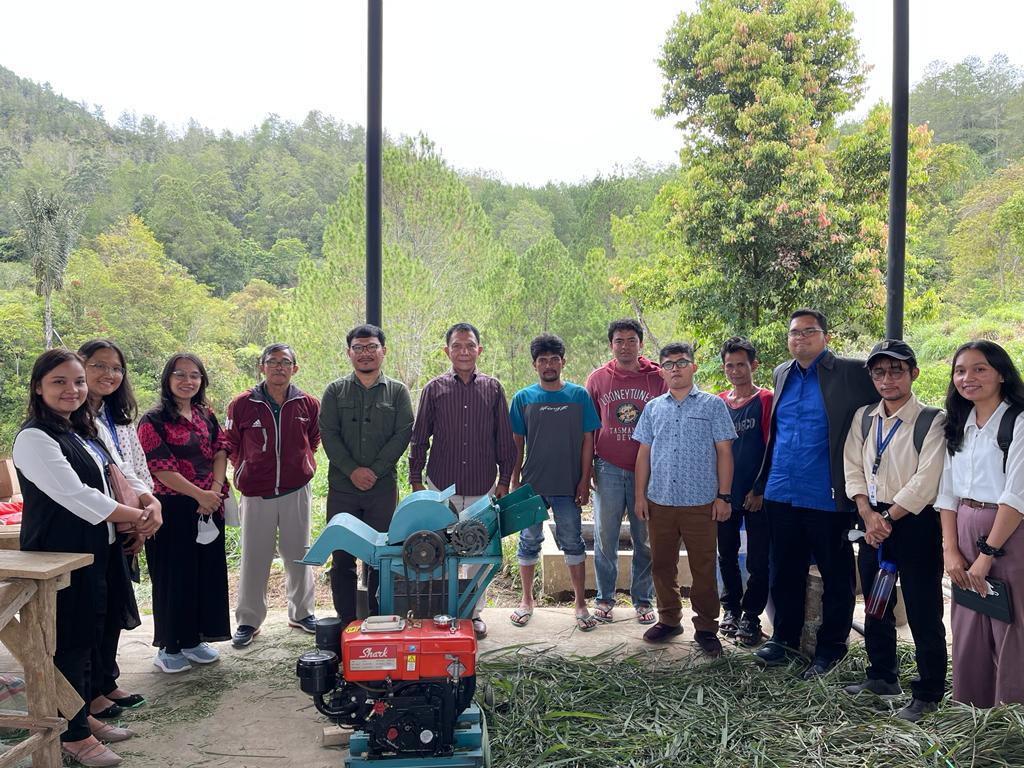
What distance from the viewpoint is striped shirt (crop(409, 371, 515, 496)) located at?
13.3ft

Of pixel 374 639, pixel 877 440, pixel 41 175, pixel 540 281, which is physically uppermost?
pixel 41 175

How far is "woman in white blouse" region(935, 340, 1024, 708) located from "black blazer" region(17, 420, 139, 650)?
128 inches

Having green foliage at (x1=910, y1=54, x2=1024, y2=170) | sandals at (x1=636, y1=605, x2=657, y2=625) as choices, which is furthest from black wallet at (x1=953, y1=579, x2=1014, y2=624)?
green foliage at (x1=910, y1=54, x2=1024, y2=170)

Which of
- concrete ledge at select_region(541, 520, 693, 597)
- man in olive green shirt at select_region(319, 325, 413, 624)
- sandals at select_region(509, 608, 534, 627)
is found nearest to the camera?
man in olive green shirt at select_region(319, 325, 413, 624)

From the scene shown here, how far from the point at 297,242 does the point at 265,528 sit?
2590 cm

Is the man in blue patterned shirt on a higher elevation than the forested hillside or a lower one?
lower

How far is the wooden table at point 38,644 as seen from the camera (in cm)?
254

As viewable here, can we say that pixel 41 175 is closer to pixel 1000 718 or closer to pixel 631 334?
pixel 631 334

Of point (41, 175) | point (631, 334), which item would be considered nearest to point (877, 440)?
point (631, 334)

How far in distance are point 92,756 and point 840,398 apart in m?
3.38

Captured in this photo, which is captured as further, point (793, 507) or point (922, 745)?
point (793, 507)

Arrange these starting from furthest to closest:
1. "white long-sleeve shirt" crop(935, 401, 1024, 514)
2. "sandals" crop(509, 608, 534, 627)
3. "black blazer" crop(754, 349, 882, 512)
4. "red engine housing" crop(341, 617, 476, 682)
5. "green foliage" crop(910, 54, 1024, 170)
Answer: "green foliage" crop(910, 54, 1024, 170)
"sandals" crop(509, 608, 534, 627)
"black blazer" crop(754, 349, 882, 512)
"white long-sleeve shirt" crop(935, 401, 1024, 514)
"red engine housing" crop(341, 617, 476, 682)

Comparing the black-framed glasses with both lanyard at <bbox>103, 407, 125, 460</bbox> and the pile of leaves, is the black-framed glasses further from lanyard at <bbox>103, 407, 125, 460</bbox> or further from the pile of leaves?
lanyard at <bbox>103, 407, 125, 460</bbox>

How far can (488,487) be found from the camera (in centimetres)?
408
